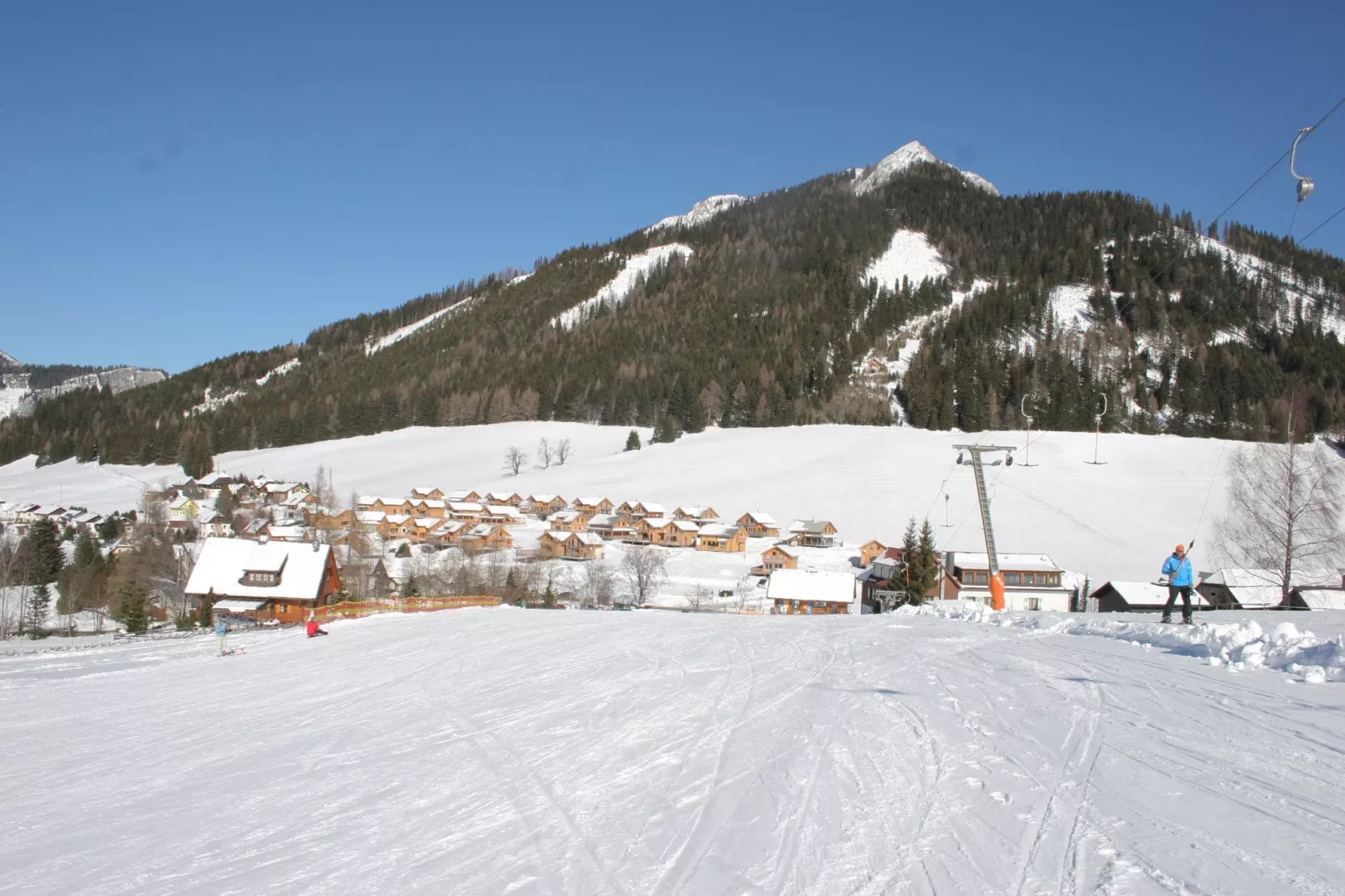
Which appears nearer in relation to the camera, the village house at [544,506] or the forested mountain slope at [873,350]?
the village house at [544,506]

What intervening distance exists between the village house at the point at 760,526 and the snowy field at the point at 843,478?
2420 millimetres

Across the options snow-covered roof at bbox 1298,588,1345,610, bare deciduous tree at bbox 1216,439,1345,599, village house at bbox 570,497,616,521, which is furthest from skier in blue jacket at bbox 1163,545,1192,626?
village house at bbox 570,497,616,521

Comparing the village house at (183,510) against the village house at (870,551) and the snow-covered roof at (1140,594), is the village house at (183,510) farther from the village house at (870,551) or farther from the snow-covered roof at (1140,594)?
the snow-covered roof at (1140,594)

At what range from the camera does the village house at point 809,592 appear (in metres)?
46.8

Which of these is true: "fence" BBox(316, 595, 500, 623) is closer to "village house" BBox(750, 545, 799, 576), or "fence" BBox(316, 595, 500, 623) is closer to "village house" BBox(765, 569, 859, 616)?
"village house" BBox(765, 569, 859, 616)

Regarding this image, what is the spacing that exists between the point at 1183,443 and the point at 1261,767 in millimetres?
93635

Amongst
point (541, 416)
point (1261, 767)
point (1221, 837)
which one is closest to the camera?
point (1221, 837)

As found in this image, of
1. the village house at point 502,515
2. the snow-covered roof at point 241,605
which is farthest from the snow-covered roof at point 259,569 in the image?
the village house at point 502,515

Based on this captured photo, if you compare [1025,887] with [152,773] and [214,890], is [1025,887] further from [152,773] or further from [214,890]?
[152,773]

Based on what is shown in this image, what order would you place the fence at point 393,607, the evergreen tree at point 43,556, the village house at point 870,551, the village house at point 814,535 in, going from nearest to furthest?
1. the fence at point 393,607
2. the evergreen tree at point 43,556
3. the village house at point 870,551
4. the village house at point 814,535

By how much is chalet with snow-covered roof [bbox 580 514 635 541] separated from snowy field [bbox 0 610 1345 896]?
207ft

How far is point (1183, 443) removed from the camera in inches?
3339

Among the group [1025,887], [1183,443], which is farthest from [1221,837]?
[1183,443]

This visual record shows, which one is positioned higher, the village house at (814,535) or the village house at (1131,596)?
the village house at (814,535)
